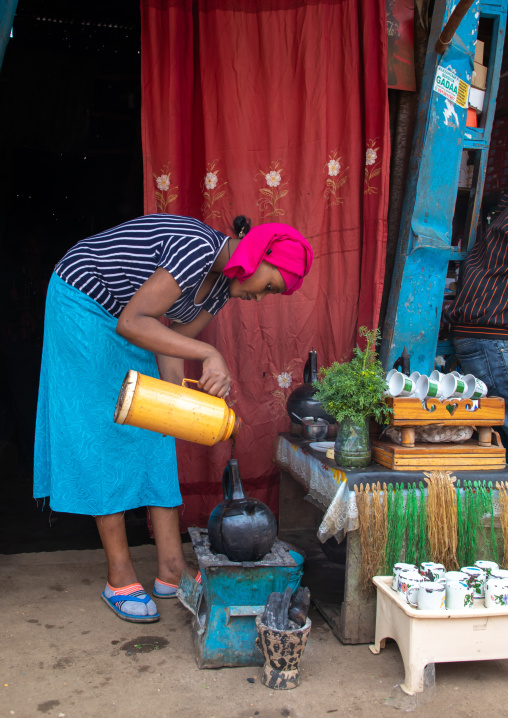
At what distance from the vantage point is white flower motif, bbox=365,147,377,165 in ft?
10.2

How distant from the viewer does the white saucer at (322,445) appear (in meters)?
2.61

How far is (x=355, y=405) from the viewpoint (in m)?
2.29

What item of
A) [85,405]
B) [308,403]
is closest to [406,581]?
[308,403]

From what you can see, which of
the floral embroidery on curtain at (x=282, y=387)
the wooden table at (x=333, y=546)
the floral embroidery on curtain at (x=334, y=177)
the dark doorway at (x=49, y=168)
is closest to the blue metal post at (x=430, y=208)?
the floral embroidery on curtain at (x=334, y=177)

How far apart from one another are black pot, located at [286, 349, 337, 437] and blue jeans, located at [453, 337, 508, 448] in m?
0.78

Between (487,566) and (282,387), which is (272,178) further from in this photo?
(487,566)

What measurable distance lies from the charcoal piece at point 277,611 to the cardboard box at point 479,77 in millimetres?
2779

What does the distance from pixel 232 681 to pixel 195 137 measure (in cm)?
242

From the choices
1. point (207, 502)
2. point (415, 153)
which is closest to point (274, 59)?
point (415, 153)

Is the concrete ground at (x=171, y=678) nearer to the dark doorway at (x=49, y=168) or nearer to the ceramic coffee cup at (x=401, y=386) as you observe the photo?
the ceramic coffee cup at (x=401, y=386)

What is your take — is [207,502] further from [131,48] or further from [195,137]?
[131,48]

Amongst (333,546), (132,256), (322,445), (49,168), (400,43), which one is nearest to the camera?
(132,256)

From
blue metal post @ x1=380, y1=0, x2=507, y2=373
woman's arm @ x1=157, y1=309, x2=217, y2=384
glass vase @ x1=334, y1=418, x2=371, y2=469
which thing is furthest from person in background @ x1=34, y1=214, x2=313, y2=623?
blue metal post @ x1=380, y1=0, x2=507, y2=373

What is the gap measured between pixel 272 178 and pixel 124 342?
125 cm
